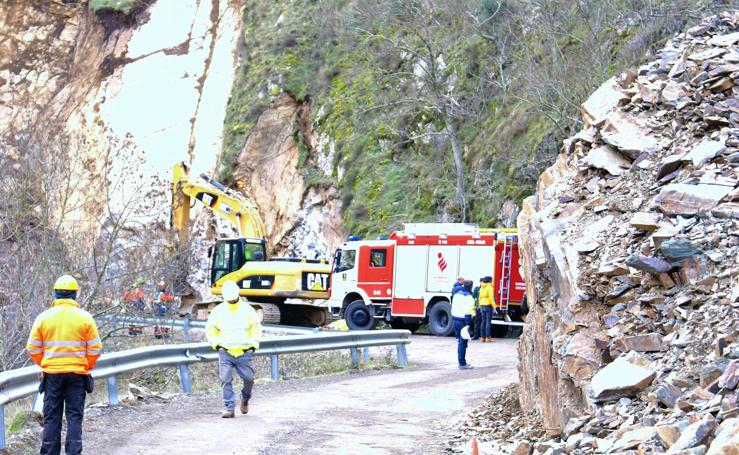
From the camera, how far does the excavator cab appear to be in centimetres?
3372

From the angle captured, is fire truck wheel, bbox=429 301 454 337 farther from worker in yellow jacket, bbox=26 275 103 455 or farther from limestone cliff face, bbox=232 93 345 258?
worker in yellow jacket, bbox=26 275 103 455

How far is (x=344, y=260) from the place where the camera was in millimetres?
31297

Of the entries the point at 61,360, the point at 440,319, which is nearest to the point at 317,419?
the point at 61,360

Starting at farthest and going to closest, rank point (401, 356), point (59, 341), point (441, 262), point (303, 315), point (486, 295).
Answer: point (303, 315) < point (441, 262) < point (486, 295) < point (401, 356) < point (59, 341)

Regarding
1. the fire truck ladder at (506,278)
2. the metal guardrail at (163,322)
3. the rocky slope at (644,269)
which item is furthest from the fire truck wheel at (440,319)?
the rocky slope at (644,269)

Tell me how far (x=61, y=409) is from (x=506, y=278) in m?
19.8

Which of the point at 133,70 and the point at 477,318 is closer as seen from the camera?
the point at 477,318

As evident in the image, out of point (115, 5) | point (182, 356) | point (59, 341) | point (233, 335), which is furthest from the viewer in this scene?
point (115, 5)

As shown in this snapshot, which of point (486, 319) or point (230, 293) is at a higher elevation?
point (230, 293)

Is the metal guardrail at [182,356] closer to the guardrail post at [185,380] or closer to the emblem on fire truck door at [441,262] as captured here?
the guardrail post at [185,380]

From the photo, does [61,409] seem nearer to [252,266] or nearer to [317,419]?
[317,419]

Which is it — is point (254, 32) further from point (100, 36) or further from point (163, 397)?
point (163, 397)

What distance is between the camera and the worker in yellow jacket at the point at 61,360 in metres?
8.80

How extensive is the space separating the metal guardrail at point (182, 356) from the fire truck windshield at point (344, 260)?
9.66 m
